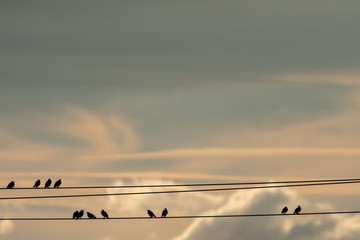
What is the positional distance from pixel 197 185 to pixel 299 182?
4.64 metres

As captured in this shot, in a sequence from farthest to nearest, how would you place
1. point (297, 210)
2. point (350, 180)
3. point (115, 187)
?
point (297, 210), point (115, 187), point (350, 180)

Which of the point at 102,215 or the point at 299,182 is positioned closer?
the point at 299,182

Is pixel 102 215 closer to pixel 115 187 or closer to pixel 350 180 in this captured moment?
pixel 115 187

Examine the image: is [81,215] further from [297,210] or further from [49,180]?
[297,210]

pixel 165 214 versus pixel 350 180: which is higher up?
pixel 165 214

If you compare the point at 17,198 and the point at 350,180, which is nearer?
the point at 350,180

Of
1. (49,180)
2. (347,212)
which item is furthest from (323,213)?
(49,180)

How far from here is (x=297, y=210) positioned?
65438 millimetres

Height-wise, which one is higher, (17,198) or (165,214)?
(165,214)

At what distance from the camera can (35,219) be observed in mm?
45344

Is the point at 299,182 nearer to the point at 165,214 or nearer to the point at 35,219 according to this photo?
the point at 35,219

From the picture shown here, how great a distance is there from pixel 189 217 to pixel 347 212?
7190 millimetres

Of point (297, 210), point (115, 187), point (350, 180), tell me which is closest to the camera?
point (350, 180)

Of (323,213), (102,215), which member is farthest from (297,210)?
(323,213)
